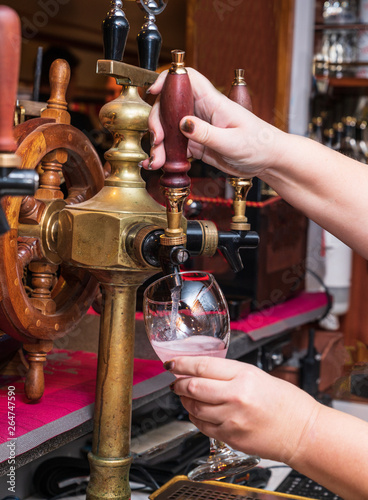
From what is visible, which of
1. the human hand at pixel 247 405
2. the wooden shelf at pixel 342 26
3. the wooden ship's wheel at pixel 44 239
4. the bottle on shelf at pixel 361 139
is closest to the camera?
the human hand at pixel 247 405

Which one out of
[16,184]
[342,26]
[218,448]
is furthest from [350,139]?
[16,184]

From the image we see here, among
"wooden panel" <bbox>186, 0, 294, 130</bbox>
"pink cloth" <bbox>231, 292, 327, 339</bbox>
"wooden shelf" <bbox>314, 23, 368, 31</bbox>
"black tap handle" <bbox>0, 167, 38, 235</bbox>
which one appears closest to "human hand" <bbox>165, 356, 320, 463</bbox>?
"black tap handle" <bbox>0, 167, 38, 235</bbox>

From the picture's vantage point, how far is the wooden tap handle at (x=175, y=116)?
0.71 metres

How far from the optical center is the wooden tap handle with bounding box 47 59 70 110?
0.92 metres

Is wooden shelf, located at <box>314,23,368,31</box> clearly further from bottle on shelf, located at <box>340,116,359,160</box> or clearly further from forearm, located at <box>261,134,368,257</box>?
forearm, located at <box>261,134,368,257</box>

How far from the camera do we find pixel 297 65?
8.80 feet

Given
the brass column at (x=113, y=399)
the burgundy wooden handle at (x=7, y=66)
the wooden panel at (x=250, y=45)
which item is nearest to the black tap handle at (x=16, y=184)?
the burgundy wooden handle at (x=7, y=66)

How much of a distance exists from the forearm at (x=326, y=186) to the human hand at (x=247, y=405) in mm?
384

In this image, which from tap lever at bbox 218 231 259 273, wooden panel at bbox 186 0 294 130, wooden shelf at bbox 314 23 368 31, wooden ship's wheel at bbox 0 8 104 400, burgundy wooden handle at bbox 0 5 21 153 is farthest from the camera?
wooden shelf at bbox 314 23 368 31

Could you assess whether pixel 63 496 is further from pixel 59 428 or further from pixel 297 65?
pixel 297 65

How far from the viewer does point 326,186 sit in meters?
1.00

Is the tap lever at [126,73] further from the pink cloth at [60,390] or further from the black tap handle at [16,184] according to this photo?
the pink cloth at [60,390]

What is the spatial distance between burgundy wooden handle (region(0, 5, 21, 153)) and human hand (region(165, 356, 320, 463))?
31cm

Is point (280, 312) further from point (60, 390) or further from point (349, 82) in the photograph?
point (349, 82)
